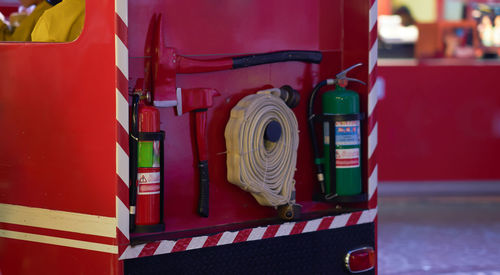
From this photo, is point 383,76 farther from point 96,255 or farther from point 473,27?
point 473,27

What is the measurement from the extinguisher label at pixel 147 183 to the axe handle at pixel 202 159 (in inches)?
9.9

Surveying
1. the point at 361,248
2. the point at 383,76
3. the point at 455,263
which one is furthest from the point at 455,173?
the point at 361,248

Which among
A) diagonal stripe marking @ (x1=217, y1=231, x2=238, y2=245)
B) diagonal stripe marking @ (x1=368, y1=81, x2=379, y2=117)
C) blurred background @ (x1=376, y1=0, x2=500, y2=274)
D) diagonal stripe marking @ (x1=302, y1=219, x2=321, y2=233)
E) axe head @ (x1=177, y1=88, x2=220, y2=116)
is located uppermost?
axe head @ (x1=177, y1=88, x2=220, y2=116)

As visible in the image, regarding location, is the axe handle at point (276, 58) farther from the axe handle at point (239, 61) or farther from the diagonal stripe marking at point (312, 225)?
the diagonal stripe marking at point (312, 225)

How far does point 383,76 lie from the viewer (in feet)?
25.0

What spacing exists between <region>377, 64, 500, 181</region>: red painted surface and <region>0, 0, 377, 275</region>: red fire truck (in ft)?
13.6

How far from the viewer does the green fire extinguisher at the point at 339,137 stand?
3.36 metres

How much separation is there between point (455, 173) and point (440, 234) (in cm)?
151

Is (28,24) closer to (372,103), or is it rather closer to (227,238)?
(227,238)

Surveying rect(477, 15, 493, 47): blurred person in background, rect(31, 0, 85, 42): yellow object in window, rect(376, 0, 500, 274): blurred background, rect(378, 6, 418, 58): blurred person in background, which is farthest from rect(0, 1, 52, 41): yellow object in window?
A: rect(378, 6, 418, 58): blurred person in background

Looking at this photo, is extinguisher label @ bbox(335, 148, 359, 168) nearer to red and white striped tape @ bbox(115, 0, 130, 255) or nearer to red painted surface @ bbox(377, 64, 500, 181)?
red and white striped tape @ bbox(115, 0, 130, 255)

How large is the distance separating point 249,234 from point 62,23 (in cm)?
111

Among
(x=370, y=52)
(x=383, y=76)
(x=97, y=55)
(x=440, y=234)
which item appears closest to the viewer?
(x=97, y=55)

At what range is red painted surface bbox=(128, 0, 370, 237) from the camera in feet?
9.99
